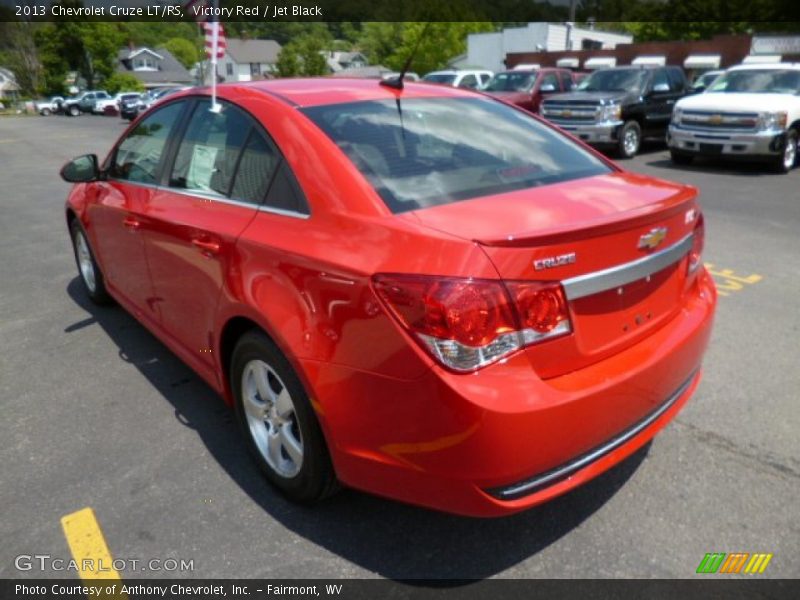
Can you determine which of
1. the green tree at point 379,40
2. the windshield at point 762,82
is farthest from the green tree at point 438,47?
the windshield at point 762,82

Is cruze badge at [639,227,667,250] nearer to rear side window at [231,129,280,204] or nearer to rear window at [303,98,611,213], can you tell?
rear window at [303,98,611,213]

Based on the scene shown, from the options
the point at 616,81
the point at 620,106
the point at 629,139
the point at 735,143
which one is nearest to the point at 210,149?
the point at 735,143

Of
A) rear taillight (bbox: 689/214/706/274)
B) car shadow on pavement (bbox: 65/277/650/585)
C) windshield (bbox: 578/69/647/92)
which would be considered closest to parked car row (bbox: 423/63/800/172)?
windshield (bbox: 578/69/647/92)

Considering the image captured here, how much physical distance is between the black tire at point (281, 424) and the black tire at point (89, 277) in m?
2.43

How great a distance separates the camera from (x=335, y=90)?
121 inches

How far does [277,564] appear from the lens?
2428 mm

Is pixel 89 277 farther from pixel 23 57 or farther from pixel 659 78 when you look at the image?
pixel 23 57

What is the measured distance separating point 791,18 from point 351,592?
6655 centimetres

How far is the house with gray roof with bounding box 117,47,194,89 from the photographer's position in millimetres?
85625

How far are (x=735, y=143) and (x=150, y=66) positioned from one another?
92.7m

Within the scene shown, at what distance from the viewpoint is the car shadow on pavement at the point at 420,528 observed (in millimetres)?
2414

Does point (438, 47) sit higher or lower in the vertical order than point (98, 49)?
lower

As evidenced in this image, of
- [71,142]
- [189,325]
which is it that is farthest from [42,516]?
[71,142]

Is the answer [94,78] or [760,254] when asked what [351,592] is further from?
[94,78]
